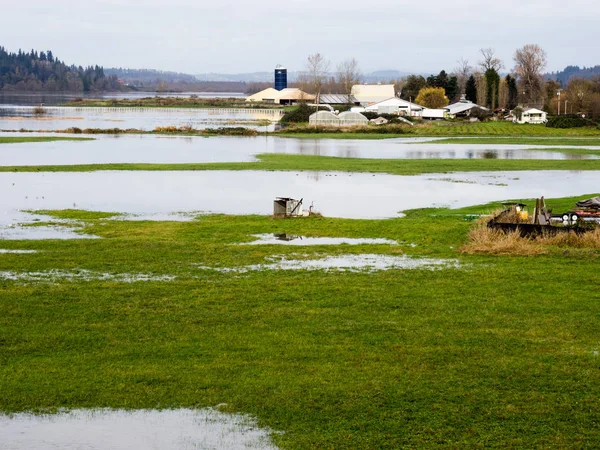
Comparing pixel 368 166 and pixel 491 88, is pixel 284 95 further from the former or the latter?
pixel 368 166

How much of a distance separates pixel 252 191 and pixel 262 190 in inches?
18.9

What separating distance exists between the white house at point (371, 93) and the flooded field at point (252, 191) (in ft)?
382

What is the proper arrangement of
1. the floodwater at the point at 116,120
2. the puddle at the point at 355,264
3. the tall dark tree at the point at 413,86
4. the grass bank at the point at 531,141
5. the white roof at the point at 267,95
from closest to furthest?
1. the puddle at the point at 355,264
2. the grass bank at the point at 531,141
3. the floodwater at the point at 116,120
4. the tall dark tree at the point at 413,86
5. the white roof at the point at 267,95

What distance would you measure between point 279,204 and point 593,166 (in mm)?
26424

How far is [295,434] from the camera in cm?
994

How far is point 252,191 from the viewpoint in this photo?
119ft

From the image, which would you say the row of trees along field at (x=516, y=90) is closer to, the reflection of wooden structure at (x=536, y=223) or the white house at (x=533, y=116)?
the white house at (x=533, y=116)

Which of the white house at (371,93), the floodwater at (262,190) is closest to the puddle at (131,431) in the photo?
the floodwater at (262,190)

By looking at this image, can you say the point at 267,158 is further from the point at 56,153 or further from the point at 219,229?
the point at 219,229

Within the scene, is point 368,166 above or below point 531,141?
below

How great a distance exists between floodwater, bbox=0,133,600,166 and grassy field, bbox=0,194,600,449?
3298cm

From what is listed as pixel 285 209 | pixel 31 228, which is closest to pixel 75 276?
pixel 31 228

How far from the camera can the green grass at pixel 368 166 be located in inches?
1811

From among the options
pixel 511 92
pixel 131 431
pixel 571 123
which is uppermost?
pixel 511 92
